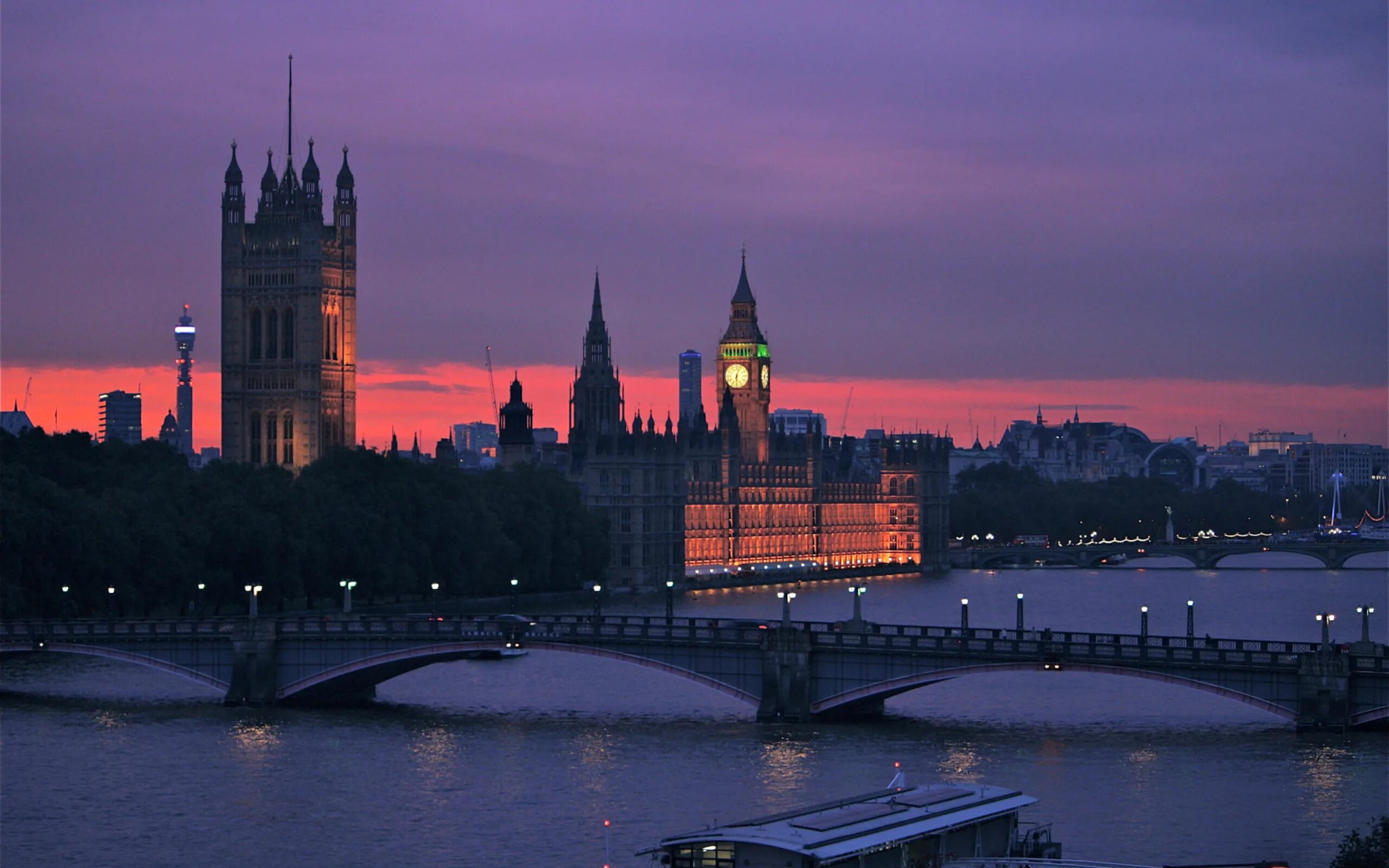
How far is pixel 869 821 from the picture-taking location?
1761 inches

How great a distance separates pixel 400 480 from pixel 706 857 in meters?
103

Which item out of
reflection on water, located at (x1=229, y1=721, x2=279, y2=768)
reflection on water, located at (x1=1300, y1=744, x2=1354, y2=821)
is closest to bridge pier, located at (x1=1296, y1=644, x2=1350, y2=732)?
reflection on water, located at (x1=1300, y1=744, x2=1354, y2=821)

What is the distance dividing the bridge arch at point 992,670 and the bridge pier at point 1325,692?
62 centimetres

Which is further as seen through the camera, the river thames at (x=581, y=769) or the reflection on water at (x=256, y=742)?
the reflection on water at (x=256, y=742)

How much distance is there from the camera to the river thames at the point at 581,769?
5872cm

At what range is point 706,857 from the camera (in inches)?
1692

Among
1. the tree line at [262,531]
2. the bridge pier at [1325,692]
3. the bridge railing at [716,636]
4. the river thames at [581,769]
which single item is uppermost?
the tree line at [262,531]

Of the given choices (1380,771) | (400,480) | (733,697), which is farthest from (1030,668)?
(400,480)

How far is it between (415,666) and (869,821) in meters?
38.5

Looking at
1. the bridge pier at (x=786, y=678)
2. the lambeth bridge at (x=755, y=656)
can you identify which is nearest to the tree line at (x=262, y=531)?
the lambeth bridge at (x=755, y=656)

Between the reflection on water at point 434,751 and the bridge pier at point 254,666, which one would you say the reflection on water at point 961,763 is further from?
the bridge pier at point 254,666

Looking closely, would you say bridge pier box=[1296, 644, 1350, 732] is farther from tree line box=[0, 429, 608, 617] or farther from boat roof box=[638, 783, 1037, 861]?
tree line box=[0, 429, 608, 617]

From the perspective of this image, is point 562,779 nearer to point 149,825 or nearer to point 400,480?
point 149,825

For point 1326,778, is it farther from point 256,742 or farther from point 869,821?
point 256,742
